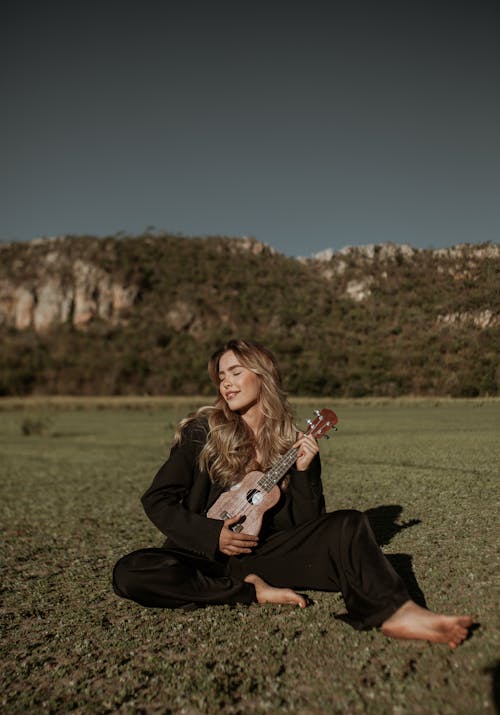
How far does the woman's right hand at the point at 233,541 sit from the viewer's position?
11.3 feet

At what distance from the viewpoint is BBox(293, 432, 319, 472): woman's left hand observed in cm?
362

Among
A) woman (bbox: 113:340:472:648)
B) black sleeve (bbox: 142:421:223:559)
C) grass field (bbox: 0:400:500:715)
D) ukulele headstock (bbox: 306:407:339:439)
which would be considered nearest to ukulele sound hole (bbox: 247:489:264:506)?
woman (bbox: 113:340:472:648)

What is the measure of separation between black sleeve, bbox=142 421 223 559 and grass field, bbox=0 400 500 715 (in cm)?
46

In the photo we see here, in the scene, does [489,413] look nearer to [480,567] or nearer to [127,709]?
[480,567]

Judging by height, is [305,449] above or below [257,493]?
above

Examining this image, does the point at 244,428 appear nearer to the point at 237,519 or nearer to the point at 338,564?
the point at 237,519

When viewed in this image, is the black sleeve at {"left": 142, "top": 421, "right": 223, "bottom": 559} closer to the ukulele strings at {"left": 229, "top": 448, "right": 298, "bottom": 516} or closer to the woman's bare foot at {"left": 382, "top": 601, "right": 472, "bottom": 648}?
the ukulele strings at {"left": 229, "top": 448, "right": 298, "bottom": 516}

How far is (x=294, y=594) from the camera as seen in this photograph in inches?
141

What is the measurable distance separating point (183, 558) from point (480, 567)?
188 cm

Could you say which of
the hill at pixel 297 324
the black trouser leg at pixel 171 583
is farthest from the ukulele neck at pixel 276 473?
the hill at pixel 297 324

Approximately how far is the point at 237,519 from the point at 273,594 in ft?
1.64

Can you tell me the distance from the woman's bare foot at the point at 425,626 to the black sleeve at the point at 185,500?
1.06 meters

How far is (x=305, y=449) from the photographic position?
365 cm

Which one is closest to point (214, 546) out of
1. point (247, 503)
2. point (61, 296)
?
point (247, 503)
